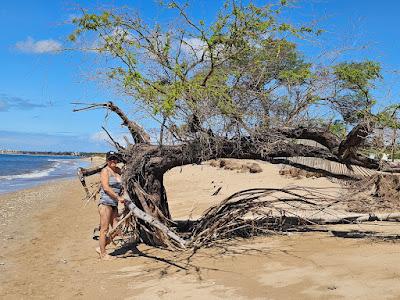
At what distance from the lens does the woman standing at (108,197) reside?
7.76m

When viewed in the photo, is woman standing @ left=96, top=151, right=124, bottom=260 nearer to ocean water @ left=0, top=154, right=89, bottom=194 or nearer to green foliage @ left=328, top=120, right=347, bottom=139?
green foliage @ left=328, top=120, right=347, bottom=139

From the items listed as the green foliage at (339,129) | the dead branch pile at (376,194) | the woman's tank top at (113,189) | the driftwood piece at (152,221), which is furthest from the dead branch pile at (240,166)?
the driftwood piece at (152,221)

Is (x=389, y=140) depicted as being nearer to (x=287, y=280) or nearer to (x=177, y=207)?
(x=287, y=280)

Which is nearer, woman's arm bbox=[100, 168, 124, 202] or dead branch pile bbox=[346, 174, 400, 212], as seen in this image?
woman's arm bbox=[100, 168, 124, 202]

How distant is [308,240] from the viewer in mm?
7914

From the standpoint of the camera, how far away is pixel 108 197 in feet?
25.7

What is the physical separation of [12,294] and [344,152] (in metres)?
5.45

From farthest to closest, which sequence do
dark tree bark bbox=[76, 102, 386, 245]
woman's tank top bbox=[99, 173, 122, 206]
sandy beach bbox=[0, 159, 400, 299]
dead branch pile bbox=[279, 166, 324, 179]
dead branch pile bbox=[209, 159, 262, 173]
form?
dead branch pile bbox=[209, 159, 262, 173] < dead branch pile bbox=[279, 166, 324, 179] < dark tree bark bbox=[76, 102, 386, 245] < woman's tank top bbox=[99, 173, 122, 206] < sandy beach bbox=[0, 159, 400, 299]

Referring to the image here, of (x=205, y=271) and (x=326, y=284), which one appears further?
(x=205, y=271)

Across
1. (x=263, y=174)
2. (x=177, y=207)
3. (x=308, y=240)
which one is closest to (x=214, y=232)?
(x=308, y=240)

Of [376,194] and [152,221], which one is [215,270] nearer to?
[152,221]

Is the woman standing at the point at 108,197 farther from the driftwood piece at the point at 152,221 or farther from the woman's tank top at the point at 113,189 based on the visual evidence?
the driftwood piece at the point at 152,221

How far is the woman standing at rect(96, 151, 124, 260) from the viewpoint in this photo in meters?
7.76

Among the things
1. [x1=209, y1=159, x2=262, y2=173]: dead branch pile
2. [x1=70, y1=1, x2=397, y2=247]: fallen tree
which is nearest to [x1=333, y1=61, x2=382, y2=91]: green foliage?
[x1=70, y1=1, x2=397, y2=247]: fallen tree
